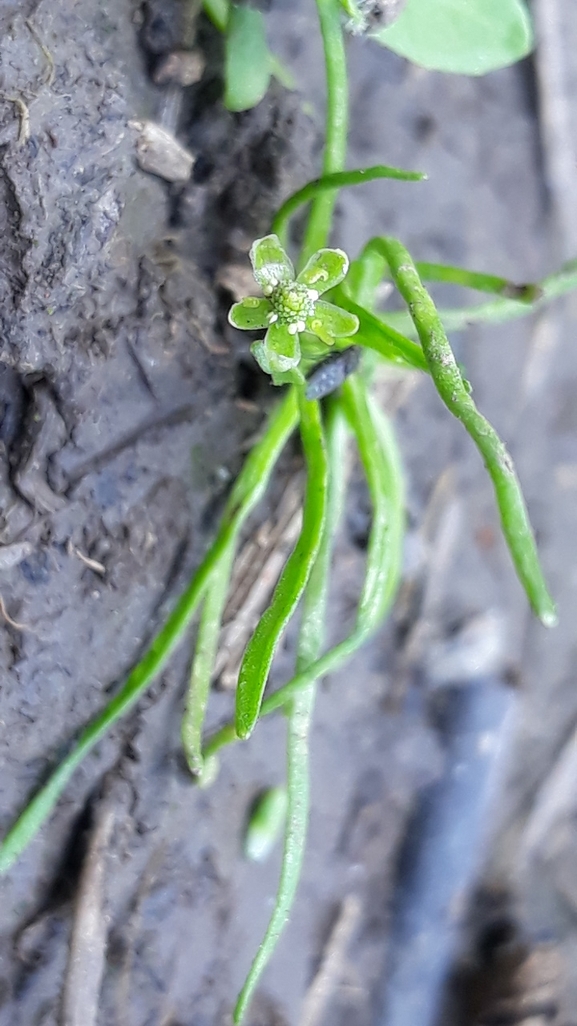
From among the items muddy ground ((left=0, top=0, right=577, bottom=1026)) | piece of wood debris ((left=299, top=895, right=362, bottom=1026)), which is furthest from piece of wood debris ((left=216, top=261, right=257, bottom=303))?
piece of wood debris ((left=299, top=895, right=362, bottom=1026))

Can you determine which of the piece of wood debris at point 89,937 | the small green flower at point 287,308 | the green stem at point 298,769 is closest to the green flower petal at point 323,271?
the small green flower at point 287,308

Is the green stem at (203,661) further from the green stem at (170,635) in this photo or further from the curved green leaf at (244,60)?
Answer: the curved green leaf at (244,60)

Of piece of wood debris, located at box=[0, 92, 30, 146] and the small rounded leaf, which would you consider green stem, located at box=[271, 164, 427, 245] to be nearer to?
piece of wood debris, located at box=[0, 92, 30, 146]

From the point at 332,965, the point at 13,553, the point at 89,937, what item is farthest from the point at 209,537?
the point at 332,965

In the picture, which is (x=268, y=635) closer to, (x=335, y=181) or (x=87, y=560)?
(x=87, y=560)

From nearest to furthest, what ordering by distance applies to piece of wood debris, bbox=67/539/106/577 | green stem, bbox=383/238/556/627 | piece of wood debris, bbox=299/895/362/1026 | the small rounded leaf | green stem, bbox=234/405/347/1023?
green stem, bbox=383/238/556/627, green stem, bbox=234/405/347/1023, piece of wood debris, bbox=67/539/106/577, the small rounded leaf, piece of wood debris, bbox=299/895/362/1026

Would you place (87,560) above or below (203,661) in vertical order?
above
